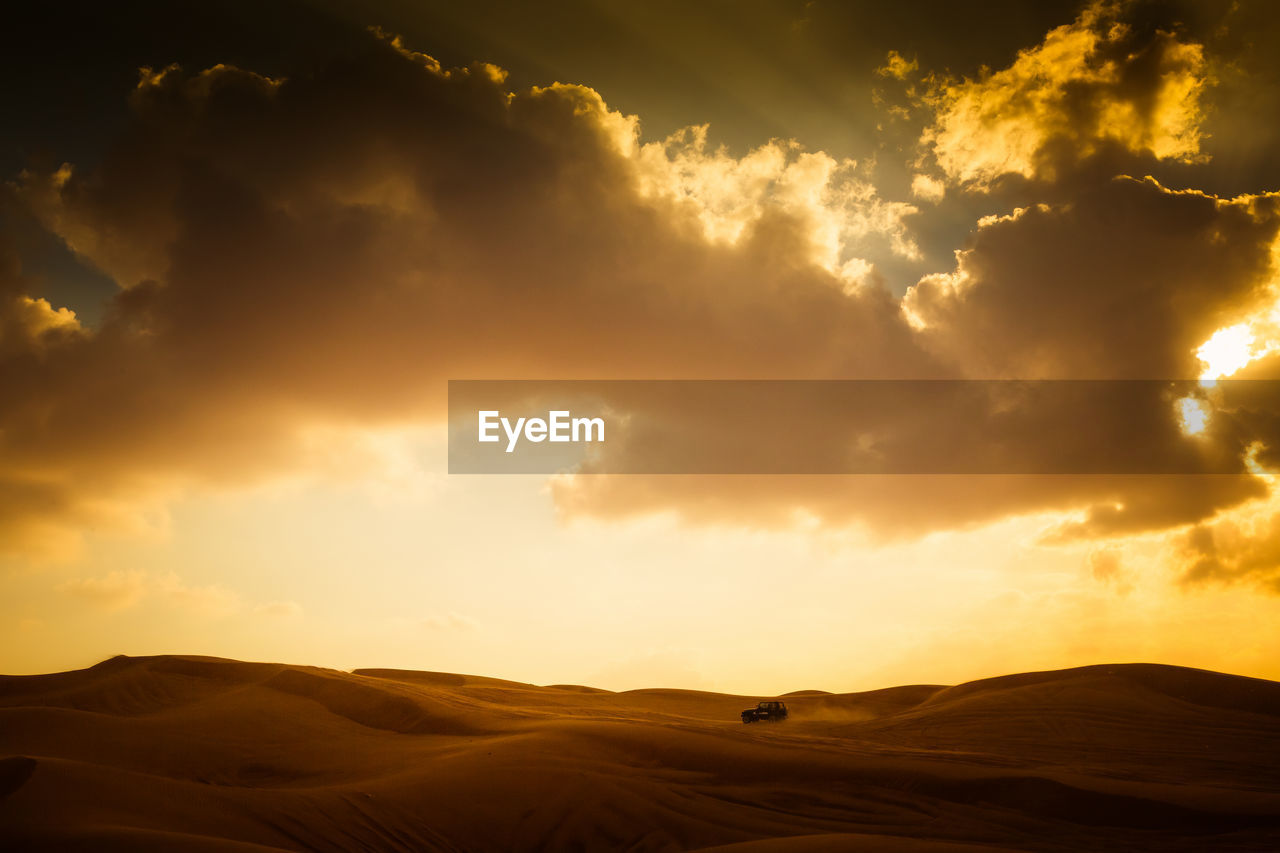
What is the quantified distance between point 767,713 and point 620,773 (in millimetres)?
17253

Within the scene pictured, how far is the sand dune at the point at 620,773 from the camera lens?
16.2 meters

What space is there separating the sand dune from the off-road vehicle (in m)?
2.32

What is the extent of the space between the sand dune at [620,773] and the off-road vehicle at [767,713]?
232 cm

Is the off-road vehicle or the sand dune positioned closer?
the sand dune

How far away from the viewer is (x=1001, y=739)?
28406 millimetres

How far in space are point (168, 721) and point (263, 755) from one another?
6653mm

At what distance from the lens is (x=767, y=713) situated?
36125 millimetres

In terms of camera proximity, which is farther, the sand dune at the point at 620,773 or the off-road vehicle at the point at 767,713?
the off-road vehicle at the point at 767,713

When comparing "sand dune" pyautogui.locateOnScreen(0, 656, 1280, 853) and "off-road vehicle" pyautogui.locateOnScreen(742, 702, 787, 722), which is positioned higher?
"sand dune" pyautogui.locateOnScreen(0, 656, 1280, 853)

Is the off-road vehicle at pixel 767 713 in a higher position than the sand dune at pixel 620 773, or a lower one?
lower

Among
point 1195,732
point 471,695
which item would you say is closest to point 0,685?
point 471,695

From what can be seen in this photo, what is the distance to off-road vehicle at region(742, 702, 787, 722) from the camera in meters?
35.9

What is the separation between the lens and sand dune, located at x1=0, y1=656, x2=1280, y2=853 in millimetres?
16250

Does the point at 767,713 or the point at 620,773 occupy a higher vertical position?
the point at 620,773
